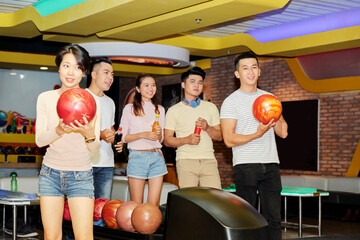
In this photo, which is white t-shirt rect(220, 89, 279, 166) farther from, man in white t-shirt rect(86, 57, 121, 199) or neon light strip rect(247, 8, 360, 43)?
neon light strip rect(247, 8, 360, 43)

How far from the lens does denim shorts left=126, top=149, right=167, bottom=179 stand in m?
4.73

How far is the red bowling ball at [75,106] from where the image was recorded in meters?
2.78

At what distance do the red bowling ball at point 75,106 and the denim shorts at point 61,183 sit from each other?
0.31 metres

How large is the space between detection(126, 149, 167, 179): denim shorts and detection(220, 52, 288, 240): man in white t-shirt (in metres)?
1.11

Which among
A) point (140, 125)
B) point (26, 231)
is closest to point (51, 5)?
point (26, 231)

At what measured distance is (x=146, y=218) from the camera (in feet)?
15.4

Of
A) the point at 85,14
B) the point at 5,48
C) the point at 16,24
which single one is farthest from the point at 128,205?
the point at 5,48

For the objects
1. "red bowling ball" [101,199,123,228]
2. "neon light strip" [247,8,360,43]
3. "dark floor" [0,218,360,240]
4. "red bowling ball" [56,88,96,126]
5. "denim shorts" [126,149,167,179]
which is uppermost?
"neon light strip" [247,8,360,43]

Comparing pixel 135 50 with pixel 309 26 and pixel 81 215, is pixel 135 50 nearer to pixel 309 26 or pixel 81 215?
pixel 309 26

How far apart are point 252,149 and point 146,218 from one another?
144 cm

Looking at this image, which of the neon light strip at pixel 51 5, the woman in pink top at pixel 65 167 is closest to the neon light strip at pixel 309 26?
the neon light strip at pixel 51 5

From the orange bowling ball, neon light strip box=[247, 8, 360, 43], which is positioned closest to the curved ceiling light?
neon light strip box=[247, 8, 360, 43]

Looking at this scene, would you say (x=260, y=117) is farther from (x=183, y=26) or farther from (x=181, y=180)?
(x=183, y=26)

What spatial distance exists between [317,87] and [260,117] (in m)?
7.15
